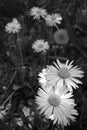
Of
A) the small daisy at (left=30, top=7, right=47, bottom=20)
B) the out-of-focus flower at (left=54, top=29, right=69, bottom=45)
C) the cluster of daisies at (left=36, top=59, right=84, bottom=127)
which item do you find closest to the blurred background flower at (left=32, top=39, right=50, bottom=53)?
the out-of-focus flower at (left=54, top=29, right=69, bottom=45)

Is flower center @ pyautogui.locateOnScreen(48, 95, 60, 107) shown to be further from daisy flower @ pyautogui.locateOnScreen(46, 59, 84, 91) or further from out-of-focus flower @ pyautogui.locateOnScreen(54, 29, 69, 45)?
out-of-focus flower @ pyautogui.locateOnScreen(54, 29, 69, 45)

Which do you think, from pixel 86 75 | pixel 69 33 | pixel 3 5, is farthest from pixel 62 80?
pixel 3 5

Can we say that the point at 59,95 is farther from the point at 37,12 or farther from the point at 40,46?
the point at 37,12

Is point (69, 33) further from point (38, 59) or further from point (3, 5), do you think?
point (3, 5)

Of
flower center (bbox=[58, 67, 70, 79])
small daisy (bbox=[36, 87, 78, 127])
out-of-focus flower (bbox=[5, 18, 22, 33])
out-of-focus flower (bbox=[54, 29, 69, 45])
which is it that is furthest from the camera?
out-of-focus flower (bbox=[5, 18, 22, 33])

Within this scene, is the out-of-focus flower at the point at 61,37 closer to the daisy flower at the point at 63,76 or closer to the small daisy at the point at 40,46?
the small daisy at the point at 40,46

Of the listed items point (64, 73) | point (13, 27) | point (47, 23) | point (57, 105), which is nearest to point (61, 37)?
point (47, 23)

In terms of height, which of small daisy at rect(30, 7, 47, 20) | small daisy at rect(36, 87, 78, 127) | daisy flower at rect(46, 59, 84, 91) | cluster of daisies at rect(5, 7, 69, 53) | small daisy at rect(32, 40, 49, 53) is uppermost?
small daisy at rect(30, 7, 47, 20)
